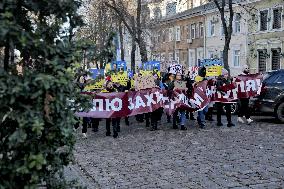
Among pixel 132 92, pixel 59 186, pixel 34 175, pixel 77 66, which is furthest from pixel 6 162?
pixel 132 92

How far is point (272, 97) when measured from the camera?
15.0 meters

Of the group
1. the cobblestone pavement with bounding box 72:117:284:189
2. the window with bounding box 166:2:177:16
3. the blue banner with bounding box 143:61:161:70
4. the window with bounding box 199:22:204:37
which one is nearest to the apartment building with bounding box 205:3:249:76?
the window with bounding box 199:22:204:37

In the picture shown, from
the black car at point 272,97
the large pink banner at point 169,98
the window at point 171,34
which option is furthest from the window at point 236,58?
the large pink banner at point 169,98

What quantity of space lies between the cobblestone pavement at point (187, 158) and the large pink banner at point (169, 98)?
73 cm

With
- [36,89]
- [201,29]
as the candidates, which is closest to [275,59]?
[201,29]

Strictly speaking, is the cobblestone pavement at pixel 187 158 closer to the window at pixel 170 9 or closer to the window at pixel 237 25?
the window at pixel 237 25

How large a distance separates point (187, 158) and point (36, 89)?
6.49 meters

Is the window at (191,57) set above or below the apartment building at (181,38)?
below

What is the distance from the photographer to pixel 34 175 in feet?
11.6

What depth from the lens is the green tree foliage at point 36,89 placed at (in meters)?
3.33

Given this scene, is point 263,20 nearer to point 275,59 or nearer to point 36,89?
point 275,59

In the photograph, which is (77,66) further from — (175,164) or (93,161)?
(93,161)

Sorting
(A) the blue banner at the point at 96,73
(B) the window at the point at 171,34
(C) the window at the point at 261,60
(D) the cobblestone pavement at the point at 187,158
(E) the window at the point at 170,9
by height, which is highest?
(E) the window at the point at 170,9

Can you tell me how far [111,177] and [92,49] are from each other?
4.49m
